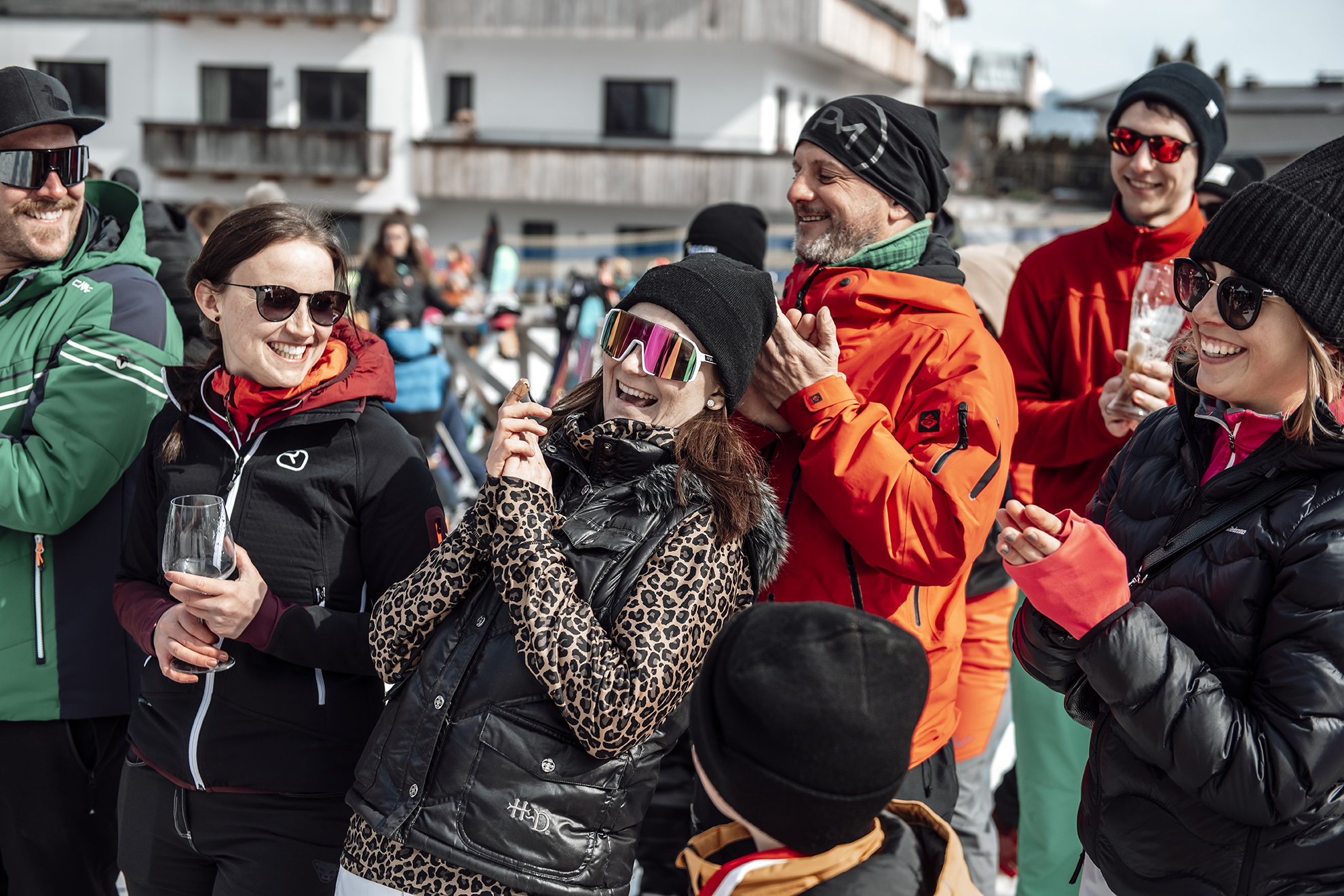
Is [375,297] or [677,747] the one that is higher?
[375,297]

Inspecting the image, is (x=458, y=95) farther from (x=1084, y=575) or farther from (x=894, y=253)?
(x=1084, y=575)

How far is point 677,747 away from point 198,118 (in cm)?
2979

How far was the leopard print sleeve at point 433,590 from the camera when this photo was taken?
6.64 feet

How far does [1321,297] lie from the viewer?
5.84 feet

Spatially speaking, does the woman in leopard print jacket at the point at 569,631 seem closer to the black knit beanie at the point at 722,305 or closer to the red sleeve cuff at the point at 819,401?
the black knit beanie at the point at 722,305

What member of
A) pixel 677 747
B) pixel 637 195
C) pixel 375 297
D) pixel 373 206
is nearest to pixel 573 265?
pixel 637 195

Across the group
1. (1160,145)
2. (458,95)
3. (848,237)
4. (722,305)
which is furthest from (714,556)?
(458,95)

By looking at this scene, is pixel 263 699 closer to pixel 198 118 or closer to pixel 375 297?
pixel 375 297

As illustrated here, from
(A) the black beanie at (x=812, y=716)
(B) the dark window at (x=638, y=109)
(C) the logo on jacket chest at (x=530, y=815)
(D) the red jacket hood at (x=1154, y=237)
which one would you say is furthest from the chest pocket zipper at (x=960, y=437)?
(B) the dark window at (x=638, y=109)

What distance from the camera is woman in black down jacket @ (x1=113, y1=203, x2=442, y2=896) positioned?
2314mm

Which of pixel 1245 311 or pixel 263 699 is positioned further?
pixel 263 699

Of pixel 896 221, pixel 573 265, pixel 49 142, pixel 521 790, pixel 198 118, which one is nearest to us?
pixel 521 790

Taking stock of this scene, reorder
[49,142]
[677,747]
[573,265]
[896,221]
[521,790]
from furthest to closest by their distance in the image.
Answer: [573,265], [677,747], [49,142], [896,221], [521,790]

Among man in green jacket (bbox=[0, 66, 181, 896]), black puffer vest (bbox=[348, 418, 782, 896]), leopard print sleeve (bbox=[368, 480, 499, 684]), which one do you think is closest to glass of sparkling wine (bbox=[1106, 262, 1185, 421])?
black puffer vest (bbox=[348, 418, 782, 896])
